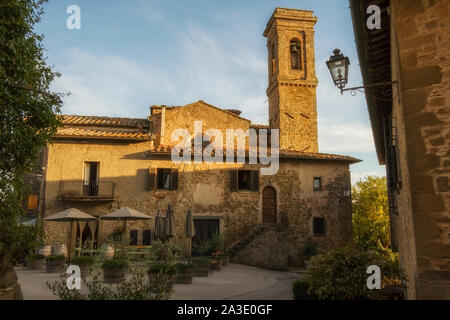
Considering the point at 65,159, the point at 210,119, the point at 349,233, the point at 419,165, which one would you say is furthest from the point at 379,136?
the point at 65,159

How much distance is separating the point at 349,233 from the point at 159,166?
34.9 ft

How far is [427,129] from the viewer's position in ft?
15.0

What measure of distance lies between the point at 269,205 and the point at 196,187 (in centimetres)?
399

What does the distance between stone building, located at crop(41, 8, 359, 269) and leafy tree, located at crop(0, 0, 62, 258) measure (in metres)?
10.5

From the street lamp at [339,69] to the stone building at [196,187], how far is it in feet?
37.5

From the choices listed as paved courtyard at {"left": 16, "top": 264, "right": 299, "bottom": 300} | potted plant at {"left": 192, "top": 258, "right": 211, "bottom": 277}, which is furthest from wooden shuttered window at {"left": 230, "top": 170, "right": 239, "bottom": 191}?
potted plant at {"left": 192, "top": 258, "right": 211, "bottom": 277}

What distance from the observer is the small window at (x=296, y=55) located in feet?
82.7

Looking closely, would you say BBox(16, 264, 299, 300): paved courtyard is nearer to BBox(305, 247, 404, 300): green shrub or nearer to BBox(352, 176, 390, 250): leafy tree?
BBox(305, 247, 404, 300): green shrub

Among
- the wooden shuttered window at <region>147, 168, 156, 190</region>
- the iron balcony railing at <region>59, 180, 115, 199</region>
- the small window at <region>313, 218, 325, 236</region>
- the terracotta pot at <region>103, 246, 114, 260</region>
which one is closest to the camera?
the terracotta pot at <region>103, 246, 114, 260</region>

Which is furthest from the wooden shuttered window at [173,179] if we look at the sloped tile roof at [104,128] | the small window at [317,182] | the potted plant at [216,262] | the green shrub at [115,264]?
the green shrub at [115,264]

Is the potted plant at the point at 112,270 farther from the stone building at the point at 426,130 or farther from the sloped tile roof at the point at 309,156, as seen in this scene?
the sloped tile roof at the point at 309,156

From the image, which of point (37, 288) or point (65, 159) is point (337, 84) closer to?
point (37, 288)

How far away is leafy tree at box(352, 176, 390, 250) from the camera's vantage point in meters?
24.1

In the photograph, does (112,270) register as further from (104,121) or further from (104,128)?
(104,121)
